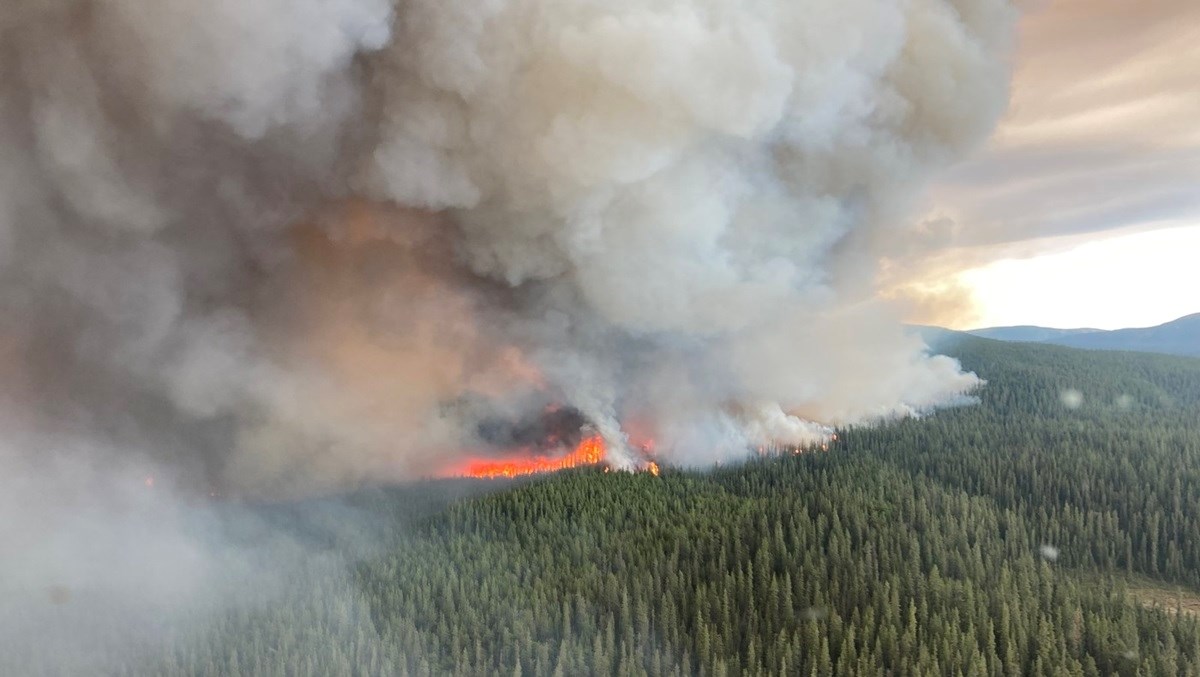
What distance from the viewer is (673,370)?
15938 cm

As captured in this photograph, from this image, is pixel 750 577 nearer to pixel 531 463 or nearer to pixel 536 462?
pixel 536 462

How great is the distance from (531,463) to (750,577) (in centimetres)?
6825

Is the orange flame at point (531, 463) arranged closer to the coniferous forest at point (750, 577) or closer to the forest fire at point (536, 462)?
the forest fire at point (536, 462)

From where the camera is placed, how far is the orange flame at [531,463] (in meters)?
157

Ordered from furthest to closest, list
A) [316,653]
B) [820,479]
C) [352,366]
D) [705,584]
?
[820,479] < [352,366] < [705,584] < [316,653]

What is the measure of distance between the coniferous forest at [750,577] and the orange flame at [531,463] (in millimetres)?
8324

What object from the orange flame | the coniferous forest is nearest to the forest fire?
the orange flame

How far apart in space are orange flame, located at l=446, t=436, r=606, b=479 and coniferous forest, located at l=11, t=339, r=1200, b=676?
27.3 feet

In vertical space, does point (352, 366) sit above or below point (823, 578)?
above

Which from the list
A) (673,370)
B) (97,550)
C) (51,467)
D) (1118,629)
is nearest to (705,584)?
(1118,629)

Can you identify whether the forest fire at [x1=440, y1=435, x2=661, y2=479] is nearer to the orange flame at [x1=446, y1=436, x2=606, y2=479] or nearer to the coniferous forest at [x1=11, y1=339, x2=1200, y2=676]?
the orange flame at [x1=446, y1=436, x2=606, y2=479]

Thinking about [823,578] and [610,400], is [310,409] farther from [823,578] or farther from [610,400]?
[823,578]

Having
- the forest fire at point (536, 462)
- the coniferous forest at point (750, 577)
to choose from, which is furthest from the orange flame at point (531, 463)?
the coniferous forest at point (750, 577)

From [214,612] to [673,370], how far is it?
3618 inches
